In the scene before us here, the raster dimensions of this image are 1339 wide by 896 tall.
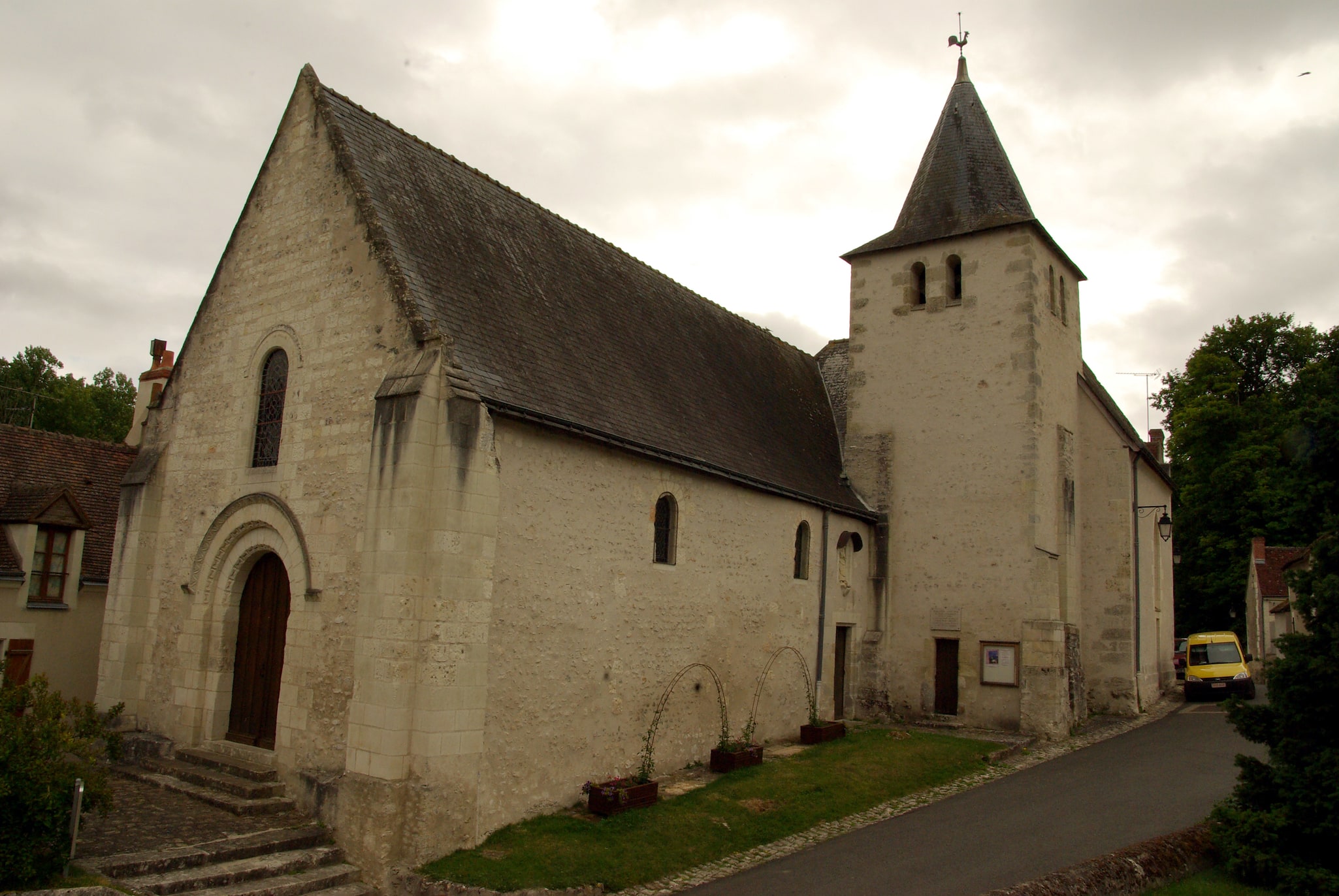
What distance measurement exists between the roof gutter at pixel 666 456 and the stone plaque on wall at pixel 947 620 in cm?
251

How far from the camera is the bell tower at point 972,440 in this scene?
1786 cm

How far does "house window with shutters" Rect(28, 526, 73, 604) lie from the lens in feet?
51.6

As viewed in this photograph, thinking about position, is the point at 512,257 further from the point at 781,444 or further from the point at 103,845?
the point at 103,845

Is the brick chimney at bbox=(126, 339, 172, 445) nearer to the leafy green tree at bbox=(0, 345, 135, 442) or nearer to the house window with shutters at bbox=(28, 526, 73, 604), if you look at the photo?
the house window with shutters at bbox=(28, 526, 73, 604)

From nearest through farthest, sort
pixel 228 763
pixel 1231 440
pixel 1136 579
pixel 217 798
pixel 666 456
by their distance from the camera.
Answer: pixel 217 798 → pixel 228 763 → pixel 666 456 → pixel 1136 579 → pixel 1231 440

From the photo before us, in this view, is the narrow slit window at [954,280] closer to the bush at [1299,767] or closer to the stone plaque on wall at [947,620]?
the stone plaque on wall at [947,620]

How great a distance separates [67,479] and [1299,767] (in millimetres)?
19949

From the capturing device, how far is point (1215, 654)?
23562 mm

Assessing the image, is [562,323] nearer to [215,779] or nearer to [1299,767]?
[215,779]

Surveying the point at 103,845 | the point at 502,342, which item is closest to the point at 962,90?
the point at 502,342

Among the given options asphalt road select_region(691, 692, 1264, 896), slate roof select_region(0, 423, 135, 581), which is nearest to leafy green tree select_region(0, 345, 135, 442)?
slate roof select_region(0, 423, 135, 581)

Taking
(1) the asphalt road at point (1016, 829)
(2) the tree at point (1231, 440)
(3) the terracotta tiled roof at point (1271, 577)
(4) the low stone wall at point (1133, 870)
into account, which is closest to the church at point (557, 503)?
(1) the asphalt road at point (1016, 829)

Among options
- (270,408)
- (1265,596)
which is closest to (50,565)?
(270,408)

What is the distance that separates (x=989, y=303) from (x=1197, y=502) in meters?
23.8
